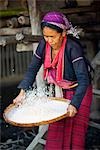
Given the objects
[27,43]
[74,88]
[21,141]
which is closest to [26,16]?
[27,43]

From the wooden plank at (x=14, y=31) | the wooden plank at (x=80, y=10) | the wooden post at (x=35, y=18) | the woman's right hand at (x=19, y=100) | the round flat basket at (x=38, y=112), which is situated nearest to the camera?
the round flat basket at (x=38, y=112)

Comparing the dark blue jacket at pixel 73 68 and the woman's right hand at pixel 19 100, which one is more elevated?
the dark blue jacket at pixel 73 68

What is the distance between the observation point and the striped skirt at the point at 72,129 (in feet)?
11.8

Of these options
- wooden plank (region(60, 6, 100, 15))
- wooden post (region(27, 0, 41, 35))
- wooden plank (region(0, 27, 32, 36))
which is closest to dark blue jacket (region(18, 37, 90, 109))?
wooden post (region(27, 0, 41, 35))

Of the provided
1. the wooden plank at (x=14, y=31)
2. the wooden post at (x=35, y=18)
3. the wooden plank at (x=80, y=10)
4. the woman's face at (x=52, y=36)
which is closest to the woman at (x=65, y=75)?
the woman's face at (x=52, y=36)

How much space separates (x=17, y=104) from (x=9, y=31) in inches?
76.2

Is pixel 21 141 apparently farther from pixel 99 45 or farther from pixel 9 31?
pixel 99 45

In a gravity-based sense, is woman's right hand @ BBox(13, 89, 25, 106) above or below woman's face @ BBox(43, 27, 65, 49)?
below

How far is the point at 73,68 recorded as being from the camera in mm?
3443

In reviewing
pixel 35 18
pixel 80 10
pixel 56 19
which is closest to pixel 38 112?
pixel 56 19

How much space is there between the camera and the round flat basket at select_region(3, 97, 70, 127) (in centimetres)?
318

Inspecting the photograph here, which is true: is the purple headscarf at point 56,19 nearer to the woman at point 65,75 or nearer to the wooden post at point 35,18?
the woman at point 65,75

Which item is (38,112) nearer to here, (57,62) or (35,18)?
(57,62)

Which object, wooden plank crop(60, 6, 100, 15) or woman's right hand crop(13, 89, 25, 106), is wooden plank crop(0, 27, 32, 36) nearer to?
wooden plank crop(60, 6, 100, 15)
